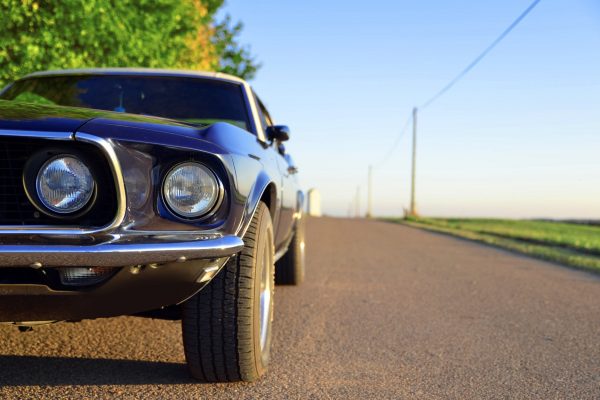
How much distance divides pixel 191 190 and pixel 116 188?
0.26 meters

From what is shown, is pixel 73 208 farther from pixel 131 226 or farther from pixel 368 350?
pixel 368 350

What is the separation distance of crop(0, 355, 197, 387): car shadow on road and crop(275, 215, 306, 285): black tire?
253 centimetres

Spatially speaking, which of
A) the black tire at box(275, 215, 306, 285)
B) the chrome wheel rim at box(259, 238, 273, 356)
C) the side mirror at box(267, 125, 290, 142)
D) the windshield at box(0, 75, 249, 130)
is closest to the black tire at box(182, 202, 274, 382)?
the chrome wheel rim at box(259, 238, 273, 356)

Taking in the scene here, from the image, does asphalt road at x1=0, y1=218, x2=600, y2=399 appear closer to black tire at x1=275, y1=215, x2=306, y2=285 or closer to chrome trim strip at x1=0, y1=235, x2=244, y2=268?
black tire at x1=275, y1=215, x2=306, y2=285

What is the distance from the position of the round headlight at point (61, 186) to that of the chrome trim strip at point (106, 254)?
0.59ft

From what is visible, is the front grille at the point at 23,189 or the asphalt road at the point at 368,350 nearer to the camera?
the front grille at the point at 23,189

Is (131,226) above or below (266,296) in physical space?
above

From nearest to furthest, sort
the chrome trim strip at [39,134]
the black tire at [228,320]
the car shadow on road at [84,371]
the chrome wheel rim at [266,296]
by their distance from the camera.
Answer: the chrome trim strip at [39,134] → the black tire at [228,320] → the car shadow on road at [84,371] → the chrome wheel rim at [266,296]

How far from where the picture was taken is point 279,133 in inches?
150

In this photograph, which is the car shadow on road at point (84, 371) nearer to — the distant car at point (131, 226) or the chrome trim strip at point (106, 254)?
the distant car at point (131, 226)

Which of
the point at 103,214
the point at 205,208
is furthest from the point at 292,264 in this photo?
the point at 103,214

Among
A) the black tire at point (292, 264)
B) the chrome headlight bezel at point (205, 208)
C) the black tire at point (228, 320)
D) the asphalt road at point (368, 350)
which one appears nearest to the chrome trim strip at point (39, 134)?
the chrome headlight bezel at point (205, 208)

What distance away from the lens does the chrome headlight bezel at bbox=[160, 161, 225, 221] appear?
2.12 m

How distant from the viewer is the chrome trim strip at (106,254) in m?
1.88
